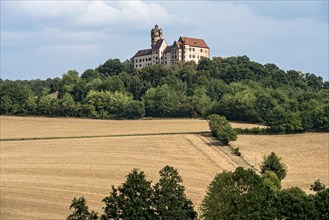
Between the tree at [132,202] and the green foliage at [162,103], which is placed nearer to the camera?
the tree at [132,202]

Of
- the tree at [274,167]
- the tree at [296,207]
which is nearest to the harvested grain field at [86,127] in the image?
the tree at [274,167]

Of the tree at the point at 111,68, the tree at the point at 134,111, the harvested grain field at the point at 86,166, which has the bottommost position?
the harvested grain field at the point at 86,166

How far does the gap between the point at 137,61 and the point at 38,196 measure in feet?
442

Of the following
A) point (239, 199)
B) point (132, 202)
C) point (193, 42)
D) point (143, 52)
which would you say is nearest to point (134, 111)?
point (193, 42)

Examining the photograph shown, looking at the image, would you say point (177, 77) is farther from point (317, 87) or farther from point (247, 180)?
point (247, 180)

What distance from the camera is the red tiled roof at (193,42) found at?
182 metres

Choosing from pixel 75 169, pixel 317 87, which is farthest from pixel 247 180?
pixel 317 87

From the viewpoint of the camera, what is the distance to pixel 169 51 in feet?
607

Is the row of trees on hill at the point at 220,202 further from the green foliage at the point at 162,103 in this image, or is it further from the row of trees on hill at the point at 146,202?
the green foliage at the point at 162,103

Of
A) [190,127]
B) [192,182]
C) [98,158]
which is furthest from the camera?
[190,127]

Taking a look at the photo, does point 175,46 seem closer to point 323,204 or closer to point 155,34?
point 155,34

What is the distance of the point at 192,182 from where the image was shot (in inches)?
2776

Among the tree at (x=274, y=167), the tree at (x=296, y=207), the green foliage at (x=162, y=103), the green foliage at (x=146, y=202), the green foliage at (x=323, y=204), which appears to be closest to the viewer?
the tree at (x=296, y=207)

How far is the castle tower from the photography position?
630 feet
